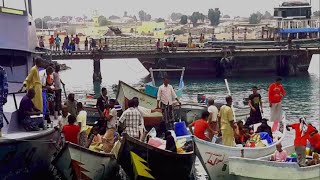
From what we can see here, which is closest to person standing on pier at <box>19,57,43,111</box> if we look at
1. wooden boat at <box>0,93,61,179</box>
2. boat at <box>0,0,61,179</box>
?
boat at <box>0,0,61,179</box>

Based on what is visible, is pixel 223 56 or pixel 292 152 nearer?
pixel 292 152

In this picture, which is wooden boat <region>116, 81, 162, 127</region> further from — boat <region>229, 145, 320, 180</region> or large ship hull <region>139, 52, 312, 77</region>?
large ship hull <region>139, 52, 312, 77</region>

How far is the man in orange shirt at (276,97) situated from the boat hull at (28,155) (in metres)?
7.58

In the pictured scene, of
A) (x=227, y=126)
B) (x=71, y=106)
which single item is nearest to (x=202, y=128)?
(x=227, y=126)

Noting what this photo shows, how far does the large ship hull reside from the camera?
60.5m

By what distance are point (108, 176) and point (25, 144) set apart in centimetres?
277

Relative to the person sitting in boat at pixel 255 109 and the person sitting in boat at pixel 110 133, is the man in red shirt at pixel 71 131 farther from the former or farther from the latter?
the person sitting in boat at pixel 255 109

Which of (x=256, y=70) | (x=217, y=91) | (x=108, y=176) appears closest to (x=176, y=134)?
(x=108, y=176)

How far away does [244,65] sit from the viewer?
62.3 metres

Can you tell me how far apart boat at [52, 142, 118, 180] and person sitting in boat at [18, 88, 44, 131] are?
A: 0.93 m

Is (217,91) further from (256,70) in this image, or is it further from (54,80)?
(54,80)

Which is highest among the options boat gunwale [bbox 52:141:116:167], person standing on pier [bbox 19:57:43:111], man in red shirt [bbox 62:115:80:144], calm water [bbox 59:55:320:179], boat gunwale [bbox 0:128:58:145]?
person standing on pier [bbox 19:57:43:111]

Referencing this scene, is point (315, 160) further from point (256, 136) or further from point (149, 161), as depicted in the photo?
point (149, 161)

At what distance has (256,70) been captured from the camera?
62.4 metres
